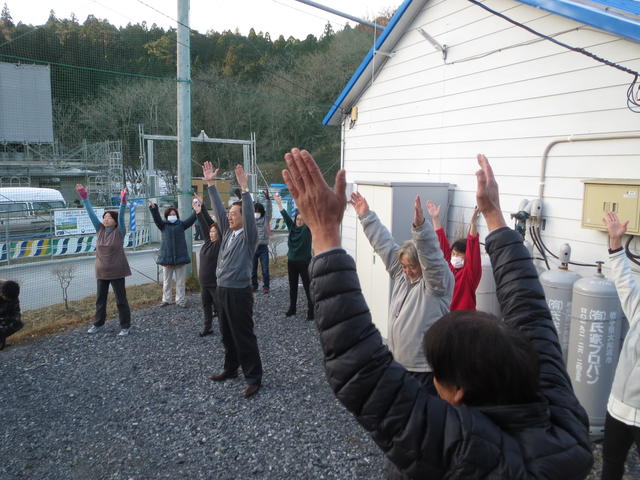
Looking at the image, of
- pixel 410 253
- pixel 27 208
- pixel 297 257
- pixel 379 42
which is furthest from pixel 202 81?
pixel 410 253

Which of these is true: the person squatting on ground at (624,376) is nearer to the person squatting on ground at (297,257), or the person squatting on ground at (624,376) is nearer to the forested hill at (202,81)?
the person squatting on ground at (297,257)

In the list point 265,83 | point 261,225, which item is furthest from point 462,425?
point 265,83

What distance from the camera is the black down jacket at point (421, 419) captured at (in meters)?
0.98

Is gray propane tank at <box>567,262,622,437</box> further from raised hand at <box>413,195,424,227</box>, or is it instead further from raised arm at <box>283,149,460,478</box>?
raised arm at <box>283,149,460,478</box>

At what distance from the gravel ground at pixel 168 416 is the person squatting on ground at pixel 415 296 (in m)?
1.12

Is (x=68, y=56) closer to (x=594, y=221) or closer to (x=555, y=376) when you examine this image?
(x=594, y=221)

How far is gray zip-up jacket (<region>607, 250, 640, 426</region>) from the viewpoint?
2.46m

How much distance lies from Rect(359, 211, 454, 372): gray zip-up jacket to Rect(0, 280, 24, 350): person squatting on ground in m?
5.59

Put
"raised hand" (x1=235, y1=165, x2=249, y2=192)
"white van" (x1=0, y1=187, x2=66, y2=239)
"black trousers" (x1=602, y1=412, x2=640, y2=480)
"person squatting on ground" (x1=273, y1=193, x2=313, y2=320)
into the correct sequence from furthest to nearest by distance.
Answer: "white van" (x1=0, y1=187, x2=66, y2=239), "person squatting on ground" (x1=273, y1=193, x2=313, y2=320), "raised hand" (x1=235, y1=165, x2=249, y2=192), "black trousers" (x1=602, y1=412, x2=640, y2=480)

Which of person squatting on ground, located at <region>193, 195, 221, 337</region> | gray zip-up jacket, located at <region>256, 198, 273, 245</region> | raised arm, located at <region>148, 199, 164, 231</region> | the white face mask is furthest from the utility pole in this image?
the white face mask

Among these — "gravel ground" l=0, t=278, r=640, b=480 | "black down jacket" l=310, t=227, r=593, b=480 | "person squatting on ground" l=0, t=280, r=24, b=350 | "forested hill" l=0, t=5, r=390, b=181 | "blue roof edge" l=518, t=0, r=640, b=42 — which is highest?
"forested hill" l=0, t=5, r=390, b=181

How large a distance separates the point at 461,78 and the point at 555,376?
17.0 feet

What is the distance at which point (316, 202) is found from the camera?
1.12m

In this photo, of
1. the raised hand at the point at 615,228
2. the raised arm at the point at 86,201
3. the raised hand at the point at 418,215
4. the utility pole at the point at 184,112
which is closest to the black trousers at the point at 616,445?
the raised hand at the point at 615,228
